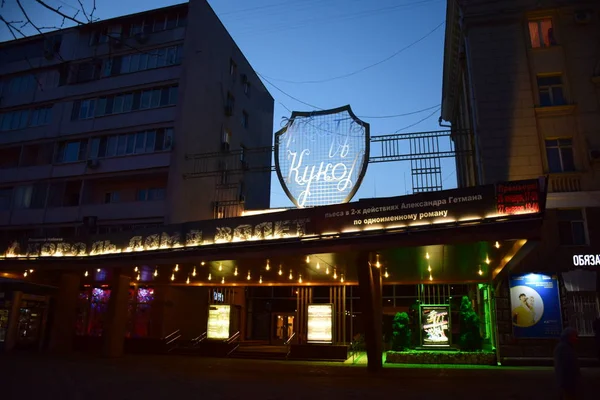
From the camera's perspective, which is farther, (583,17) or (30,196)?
(30,196)

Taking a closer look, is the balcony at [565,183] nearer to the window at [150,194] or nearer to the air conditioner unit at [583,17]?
the air conditioner unit at [583,17]

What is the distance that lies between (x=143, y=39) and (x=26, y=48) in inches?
480

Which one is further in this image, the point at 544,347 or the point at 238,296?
the point at 238,296

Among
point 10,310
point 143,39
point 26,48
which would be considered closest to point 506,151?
point 143,39

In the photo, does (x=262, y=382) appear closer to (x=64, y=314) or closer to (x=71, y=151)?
(x=64, y=314)

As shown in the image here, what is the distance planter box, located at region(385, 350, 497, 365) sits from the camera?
60.3 ft

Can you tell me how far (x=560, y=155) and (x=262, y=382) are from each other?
1600cm

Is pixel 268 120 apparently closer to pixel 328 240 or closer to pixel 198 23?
pixel 198 23

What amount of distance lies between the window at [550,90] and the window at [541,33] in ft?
5.45

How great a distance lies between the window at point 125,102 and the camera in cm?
3009

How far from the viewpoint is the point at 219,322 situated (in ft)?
78.7

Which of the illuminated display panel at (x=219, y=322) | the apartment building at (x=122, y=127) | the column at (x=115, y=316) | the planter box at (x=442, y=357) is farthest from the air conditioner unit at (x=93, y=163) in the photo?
the planter box at (x=442, y=357)

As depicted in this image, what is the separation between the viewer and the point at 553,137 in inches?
808

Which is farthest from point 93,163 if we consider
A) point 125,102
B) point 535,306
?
point 535,306
